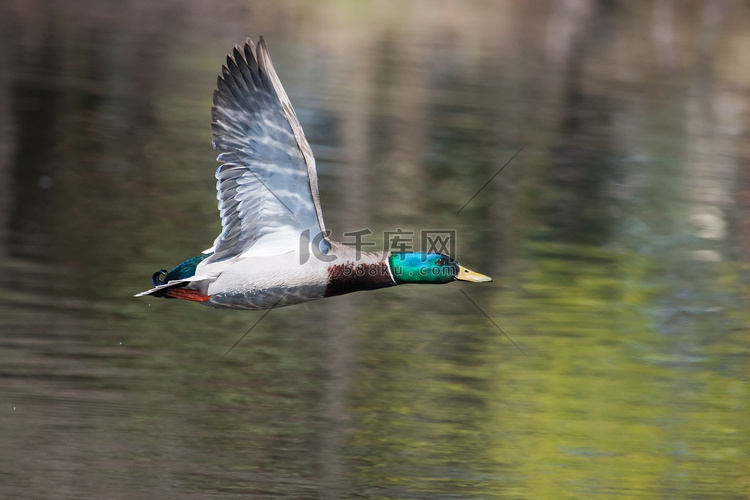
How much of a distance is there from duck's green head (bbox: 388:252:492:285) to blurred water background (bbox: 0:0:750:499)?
5.41 ft

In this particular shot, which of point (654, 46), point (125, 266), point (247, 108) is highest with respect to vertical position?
point (654, 46)

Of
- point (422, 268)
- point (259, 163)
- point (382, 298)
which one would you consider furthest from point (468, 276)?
point (382, 298)

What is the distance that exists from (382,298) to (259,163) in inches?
232

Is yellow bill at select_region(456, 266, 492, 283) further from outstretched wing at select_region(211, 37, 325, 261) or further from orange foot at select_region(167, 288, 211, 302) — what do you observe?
orange foot at select_region(167, 288, 211, 302)

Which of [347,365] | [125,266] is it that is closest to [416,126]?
[125,266]

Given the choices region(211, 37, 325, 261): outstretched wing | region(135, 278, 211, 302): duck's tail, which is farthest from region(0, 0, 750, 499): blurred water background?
region(211, 37, 325, 261): outstretched wing

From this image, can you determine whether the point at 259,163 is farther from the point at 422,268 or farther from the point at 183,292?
the point at 422,268

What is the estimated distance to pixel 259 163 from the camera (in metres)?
7.68

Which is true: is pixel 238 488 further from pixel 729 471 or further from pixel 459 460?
pixel 729 471

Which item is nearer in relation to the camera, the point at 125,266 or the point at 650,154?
the point at 125,266

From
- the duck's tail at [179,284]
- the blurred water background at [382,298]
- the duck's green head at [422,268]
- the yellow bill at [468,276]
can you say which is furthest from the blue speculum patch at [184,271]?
the yellow bill at [468,276]

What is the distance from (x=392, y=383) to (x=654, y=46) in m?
25.7

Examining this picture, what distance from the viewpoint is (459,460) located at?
9.41m

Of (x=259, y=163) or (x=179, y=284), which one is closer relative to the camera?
(x=259, y=163)
